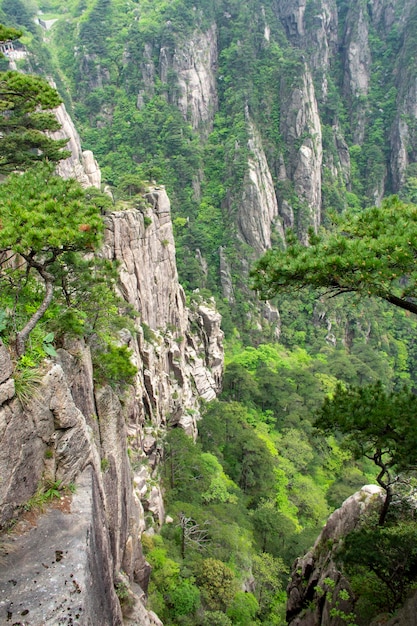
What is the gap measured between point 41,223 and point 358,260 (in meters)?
6.08

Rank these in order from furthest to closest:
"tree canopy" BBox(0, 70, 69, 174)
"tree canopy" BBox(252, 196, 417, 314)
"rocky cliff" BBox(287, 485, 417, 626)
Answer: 1. "tree canopy" BBox(0, 70, 69, 174)
2. "rocky cliff" BBox(287, 485, 417, 626)
3. "tree canopy" BBox(252, 196, 417, 314)

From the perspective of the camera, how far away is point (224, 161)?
82.1 metres

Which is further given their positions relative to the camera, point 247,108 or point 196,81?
point 196,81

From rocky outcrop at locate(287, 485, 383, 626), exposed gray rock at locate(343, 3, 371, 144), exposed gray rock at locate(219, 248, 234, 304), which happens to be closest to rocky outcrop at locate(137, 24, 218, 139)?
exposed gray rock at locate(219, 248, 234, 304)

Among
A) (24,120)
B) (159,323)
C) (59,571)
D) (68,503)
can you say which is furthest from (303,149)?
(59,571)

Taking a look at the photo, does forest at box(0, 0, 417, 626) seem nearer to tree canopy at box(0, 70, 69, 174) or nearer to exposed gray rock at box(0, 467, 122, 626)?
tree canopy at box(0, 70, 69, 174)

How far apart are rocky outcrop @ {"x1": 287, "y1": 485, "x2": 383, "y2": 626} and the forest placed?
86 centimetres

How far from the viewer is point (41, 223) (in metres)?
9.03

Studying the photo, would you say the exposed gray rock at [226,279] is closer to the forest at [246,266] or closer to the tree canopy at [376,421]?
the forest at [246,266]

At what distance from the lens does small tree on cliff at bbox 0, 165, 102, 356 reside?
28.8 ft

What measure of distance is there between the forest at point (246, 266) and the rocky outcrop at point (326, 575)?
0.86 metres

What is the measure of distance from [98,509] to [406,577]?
23.8 feet

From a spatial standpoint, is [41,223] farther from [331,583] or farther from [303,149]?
[303,149]

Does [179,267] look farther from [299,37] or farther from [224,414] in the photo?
[299,37]
